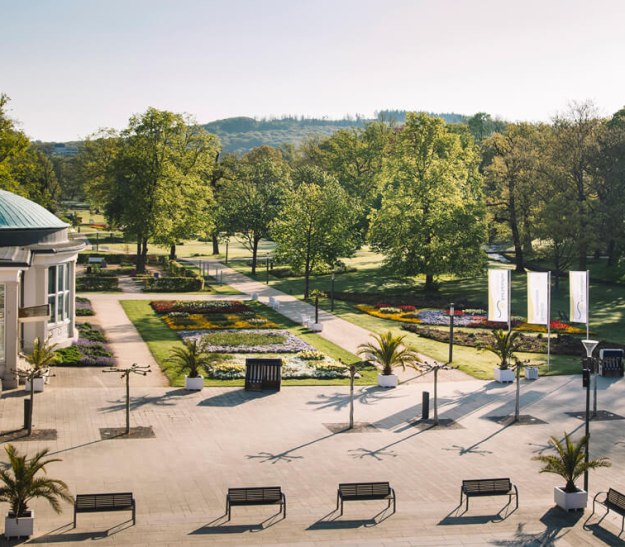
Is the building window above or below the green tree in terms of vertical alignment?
below

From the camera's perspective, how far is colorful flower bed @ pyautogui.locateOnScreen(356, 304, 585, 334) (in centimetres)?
5319

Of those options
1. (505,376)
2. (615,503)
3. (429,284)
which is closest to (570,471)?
(615,503)

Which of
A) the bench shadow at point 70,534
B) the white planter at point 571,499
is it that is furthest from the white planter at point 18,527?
the white planter at point 571,499

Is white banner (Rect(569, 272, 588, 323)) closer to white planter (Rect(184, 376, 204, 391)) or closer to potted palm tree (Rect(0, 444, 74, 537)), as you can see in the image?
white planter (Rect(184, 376, 204, 391))

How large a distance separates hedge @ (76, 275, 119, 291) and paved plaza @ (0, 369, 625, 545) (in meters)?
29.7

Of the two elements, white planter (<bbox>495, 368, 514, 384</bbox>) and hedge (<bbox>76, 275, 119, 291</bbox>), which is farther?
hedge (<bbox>76, 275, 119, 291</bbox>)

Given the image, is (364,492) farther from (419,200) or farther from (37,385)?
(419,200)

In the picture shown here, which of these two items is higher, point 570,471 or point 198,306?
point 198,306

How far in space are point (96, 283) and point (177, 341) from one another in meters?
23.6

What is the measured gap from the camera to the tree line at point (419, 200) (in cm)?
6850

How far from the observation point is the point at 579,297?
4250cm

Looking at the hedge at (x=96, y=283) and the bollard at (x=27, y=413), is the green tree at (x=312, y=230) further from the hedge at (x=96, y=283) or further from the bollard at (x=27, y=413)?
the bollard at (x=27, y=413)


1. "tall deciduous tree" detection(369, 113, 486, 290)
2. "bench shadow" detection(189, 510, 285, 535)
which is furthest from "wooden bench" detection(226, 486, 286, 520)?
"tall deciduous tree" detection(369, 113, 486, 290)

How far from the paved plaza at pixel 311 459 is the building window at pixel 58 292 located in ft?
13.8
